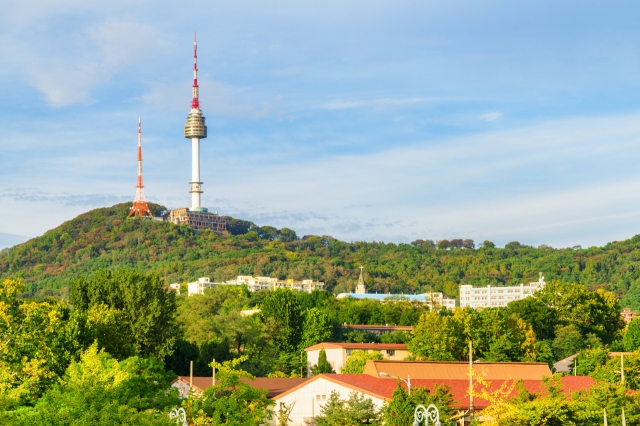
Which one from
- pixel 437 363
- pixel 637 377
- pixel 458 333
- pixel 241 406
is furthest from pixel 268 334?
pixel 241 406

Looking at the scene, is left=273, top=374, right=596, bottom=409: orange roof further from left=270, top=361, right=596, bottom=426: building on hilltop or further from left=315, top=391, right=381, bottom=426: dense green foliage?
left=315, top=391, right=381, bottom=426: dense green foliage

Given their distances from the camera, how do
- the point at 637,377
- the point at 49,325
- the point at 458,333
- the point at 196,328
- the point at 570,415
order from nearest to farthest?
the point at 570,415
the point at 49,325
the point at 637,377
the point at 458,333
the point at 196,328

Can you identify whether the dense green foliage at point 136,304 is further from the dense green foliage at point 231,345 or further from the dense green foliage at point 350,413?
the dense green foliage at point 350,413

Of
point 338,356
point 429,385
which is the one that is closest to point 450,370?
point 429,385

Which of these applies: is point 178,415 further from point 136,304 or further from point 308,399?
point 136,304

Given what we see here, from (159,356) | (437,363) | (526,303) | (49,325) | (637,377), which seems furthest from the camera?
(526,303)

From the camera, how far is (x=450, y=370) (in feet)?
238

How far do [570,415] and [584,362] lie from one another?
35686 millimetres

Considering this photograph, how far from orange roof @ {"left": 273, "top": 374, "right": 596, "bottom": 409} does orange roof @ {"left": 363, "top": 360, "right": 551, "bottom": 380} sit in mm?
2347

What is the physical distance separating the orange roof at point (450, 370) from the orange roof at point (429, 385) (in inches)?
92.4

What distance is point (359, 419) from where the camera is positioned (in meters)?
55.7

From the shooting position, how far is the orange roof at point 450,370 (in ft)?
230

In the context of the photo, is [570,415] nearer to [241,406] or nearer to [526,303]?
[241,406]

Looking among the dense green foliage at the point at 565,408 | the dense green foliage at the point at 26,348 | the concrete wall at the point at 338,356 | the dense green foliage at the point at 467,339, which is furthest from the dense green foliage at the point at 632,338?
the dense green foliage at the point at 26,348
